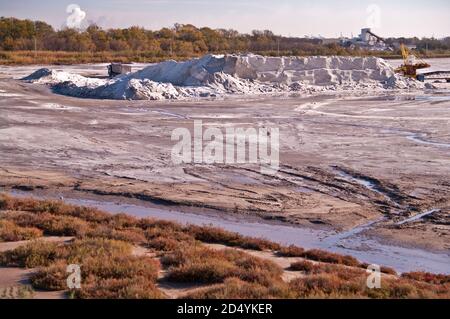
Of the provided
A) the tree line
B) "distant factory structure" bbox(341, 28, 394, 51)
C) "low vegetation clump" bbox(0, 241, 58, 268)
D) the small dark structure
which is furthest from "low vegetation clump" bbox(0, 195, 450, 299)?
"distant factory structure" bbox(341, 28, 394, 51)

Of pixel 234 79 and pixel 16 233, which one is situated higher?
pixel 234 79

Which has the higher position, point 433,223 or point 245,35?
point 245,35

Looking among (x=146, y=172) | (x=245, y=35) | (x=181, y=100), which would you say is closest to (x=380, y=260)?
(x=146, y=172)

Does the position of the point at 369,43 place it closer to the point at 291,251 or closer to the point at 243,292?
the point at 291,251

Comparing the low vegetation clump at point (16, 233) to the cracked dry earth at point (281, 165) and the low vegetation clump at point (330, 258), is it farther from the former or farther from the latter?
the low vegetation clump at point (330, 258)

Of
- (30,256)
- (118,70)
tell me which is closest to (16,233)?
(30,256)
